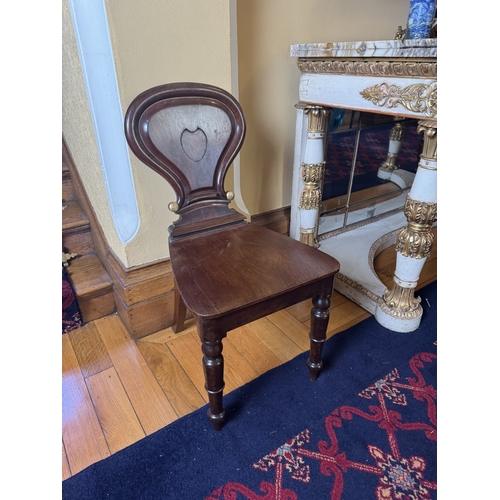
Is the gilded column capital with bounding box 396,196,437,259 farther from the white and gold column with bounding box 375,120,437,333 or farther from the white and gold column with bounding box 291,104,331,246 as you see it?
the white and gold column with bounding box 291,104,331,246

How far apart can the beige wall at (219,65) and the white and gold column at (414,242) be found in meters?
0.72

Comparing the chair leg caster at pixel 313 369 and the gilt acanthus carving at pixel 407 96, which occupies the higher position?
the gilt acanthus carving at pixel 407 96

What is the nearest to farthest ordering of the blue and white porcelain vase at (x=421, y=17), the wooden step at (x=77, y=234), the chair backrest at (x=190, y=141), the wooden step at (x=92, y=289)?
the chair backrest at (x=190, y=141) → the blue and white porcelain vase at (x=421, y=17) → the wooden step at (x=92, y=289) → the wooden step at (x=77, y=234)

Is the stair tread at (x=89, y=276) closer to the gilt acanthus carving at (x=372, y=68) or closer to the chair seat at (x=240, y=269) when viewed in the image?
the chair seat at (x=240, y=269)

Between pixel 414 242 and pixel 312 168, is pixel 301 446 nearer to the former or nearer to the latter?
pixel 414 242

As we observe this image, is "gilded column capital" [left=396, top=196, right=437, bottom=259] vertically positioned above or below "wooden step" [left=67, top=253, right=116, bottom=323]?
above

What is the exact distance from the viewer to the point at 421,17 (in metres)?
1.14

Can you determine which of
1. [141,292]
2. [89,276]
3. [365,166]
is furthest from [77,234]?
[365,166]

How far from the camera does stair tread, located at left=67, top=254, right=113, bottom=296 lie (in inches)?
58.1

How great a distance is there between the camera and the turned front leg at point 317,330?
1067 millimetres

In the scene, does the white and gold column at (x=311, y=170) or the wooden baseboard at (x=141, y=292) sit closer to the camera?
the wooden baseboard at (x=141, y=292)

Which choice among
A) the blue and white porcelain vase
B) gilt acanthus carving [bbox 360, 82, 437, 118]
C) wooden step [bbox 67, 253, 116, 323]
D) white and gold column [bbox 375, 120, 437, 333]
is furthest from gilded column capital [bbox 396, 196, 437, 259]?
wooden step [bbox 67, 253, 116, 323]

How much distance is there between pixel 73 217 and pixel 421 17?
5.38ft

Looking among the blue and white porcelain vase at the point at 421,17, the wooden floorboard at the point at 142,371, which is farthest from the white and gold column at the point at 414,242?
the blue and white porcelain vase at the point at 421,17
